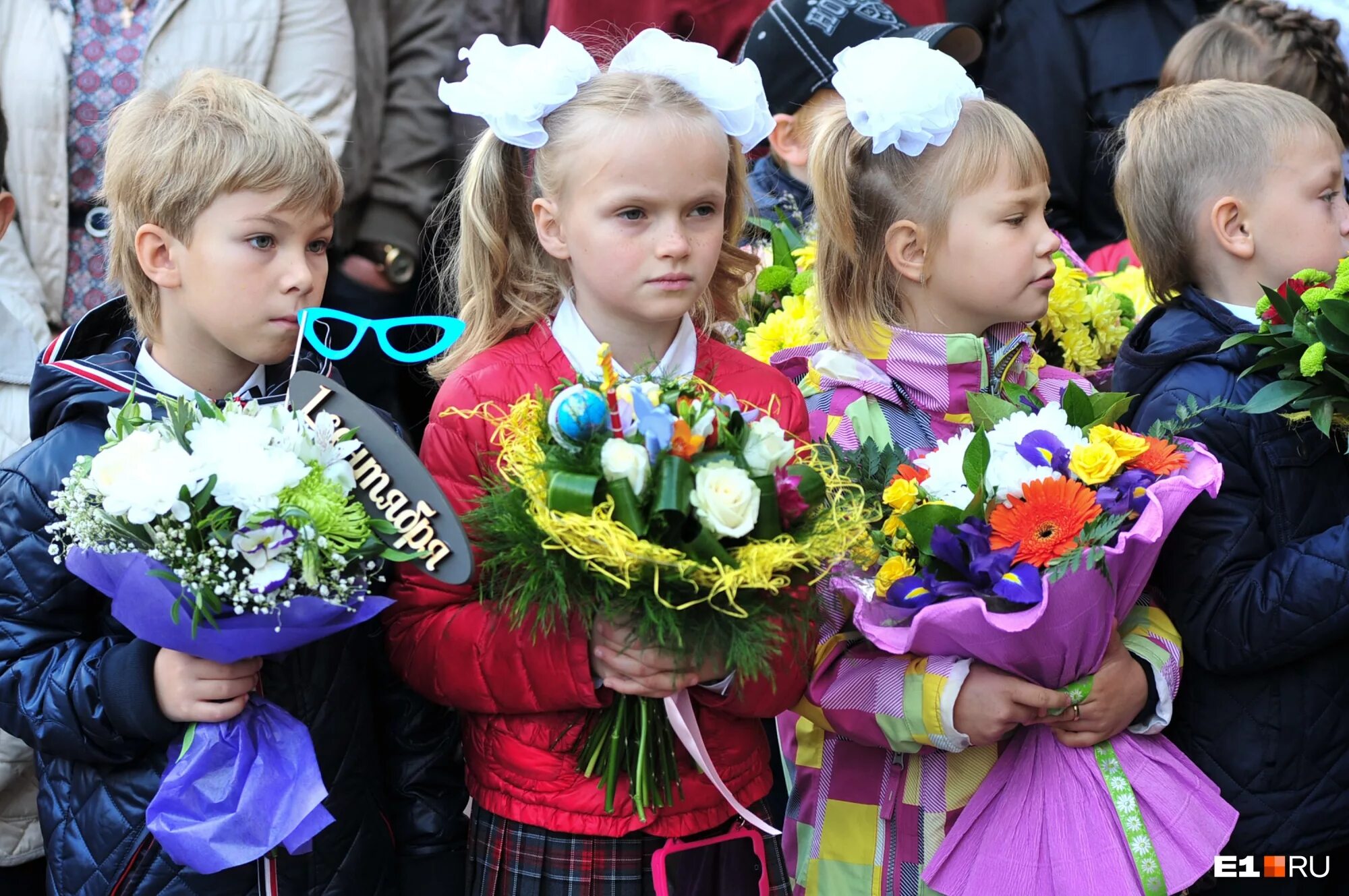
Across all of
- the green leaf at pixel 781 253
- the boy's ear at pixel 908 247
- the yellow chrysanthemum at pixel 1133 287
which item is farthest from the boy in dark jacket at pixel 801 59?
the boy's ear at pixel 908 247

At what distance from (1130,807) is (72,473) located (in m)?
1.95

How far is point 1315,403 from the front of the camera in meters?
2.84

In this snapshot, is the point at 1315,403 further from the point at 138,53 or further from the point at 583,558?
the point at 138,53

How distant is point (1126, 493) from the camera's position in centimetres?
266

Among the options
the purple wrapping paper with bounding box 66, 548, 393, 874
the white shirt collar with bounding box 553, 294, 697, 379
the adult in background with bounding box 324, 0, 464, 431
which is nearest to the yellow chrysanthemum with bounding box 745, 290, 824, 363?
the white shirt collar with bounding box 553, 294, 697, 379

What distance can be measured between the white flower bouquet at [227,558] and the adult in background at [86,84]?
5.21 feet

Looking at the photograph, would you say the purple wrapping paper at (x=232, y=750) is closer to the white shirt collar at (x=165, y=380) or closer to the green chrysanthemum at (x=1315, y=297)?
the white shirt collar at (x=165, y=380)

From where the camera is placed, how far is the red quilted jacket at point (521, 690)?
101 inches

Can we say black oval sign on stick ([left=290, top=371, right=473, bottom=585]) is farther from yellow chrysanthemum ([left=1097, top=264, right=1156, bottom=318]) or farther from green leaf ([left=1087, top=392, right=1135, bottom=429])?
yellow chrysanthemum ([left=1097, top=264, right=1156, bottom=318])

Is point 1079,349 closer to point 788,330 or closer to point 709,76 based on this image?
point 788,330

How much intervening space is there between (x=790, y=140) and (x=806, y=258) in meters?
0.74

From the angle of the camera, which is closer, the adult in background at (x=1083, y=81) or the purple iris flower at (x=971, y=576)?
the purple iris flower at (x=971, y=576)

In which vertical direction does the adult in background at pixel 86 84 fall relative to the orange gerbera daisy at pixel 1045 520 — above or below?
above

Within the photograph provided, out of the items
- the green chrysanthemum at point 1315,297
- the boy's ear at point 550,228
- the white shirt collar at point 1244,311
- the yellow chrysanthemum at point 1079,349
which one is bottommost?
the yellow chrysanthemum at point 1079,349
